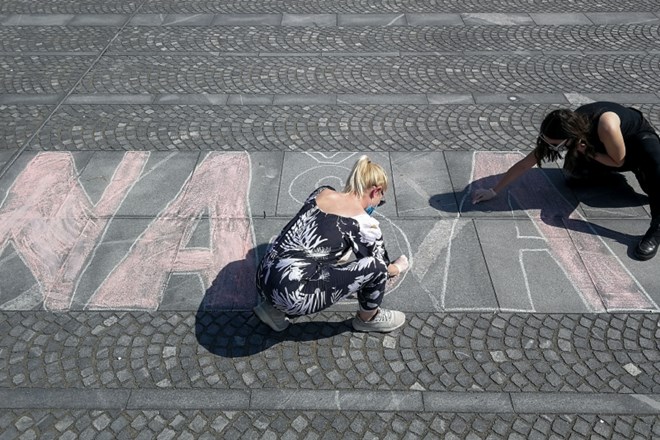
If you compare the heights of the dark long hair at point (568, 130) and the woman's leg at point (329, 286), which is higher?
the dark long hair at point (568, 130)

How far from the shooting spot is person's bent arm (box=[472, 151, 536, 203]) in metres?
5.59

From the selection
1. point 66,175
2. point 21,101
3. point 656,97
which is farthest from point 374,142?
point 21,101

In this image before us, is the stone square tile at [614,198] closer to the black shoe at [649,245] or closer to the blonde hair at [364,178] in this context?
the black shoe at [649,245]

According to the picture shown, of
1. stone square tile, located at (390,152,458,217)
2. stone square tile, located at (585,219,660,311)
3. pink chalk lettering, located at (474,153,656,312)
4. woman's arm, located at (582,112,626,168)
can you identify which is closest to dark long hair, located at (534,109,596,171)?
woman's arm, located at (582,112,626,168)

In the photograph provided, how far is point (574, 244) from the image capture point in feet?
17.9

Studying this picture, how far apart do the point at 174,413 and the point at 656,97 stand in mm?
7207

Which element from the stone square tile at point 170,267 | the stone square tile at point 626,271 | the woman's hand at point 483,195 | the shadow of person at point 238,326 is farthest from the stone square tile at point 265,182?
the stone square tile at point 626,271

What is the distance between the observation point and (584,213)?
5.85 metres

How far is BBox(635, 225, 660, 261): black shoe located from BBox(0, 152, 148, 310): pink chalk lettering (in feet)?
16.5

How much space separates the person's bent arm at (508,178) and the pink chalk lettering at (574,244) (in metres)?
0.13

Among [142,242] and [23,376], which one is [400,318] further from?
[23,376]

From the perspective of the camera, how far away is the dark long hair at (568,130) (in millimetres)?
5066

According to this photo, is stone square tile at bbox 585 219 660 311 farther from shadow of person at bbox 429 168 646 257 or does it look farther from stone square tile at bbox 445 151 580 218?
stone square tile at bbox 445 151 580 218

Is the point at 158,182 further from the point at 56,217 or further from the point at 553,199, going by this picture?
the point at 553,199
